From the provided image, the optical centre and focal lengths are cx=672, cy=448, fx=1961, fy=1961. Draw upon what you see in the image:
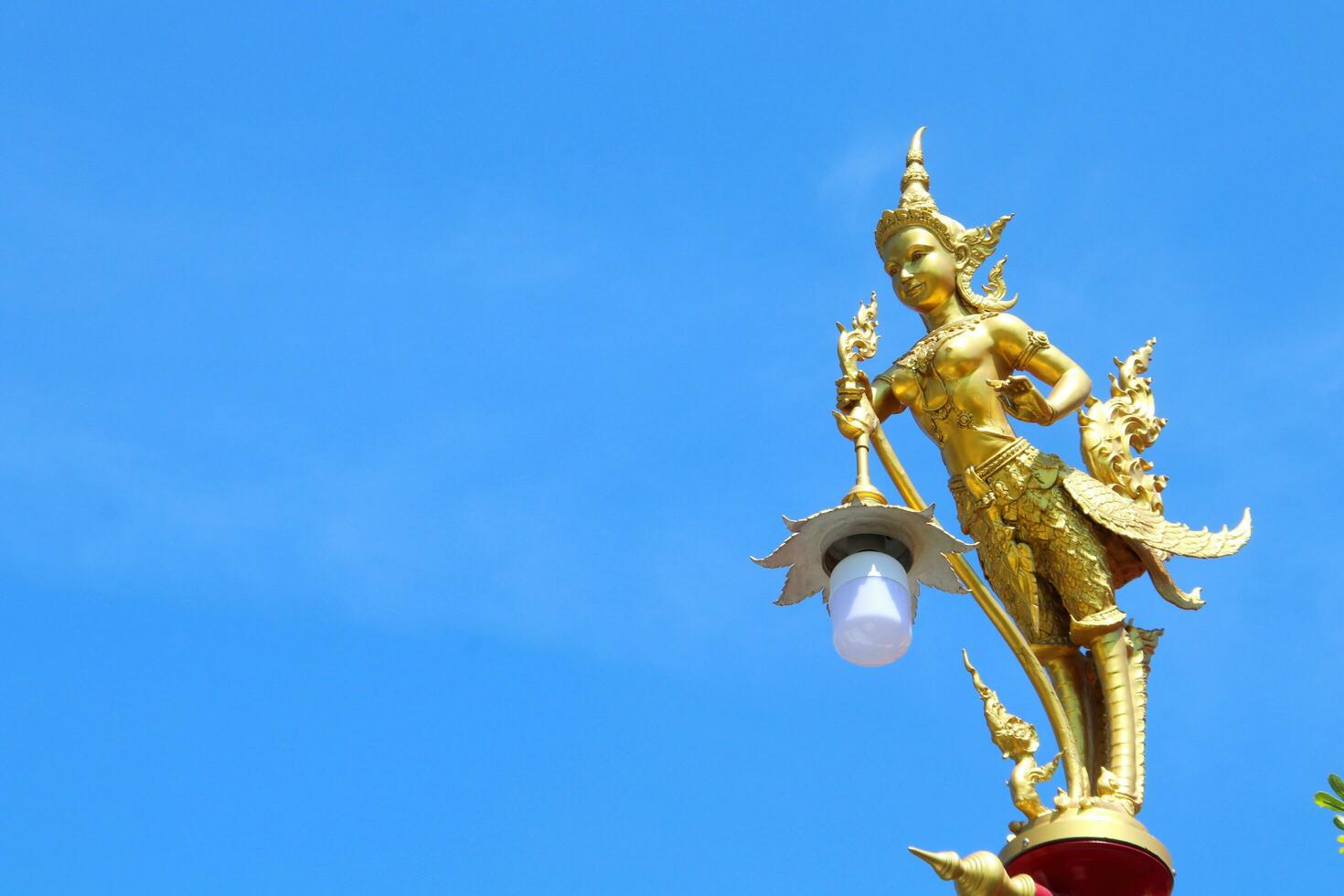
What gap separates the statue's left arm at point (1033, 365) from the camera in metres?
8.91

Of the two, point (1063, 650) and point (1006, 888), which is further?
point (1063, 650)

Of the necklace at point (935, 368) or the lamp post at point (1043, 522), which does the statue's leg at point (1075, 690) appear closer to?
the lamp post at point (1043, 522)

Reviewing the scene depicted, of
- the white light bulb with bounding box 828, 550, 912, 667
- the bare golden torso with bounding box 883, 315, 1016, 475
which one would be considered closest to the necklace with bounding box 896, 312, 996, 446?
the bare golden torso with bounding box 883, 315, 1016, 475

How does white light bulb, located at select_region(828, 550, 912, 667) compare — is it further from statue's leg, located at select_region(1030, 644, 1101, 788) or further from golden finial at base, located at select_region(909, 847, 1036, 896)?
statue's leg, located at select_region(1030, 644, 1101, 788)

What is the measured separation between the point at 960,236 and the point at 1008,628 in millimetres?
1957

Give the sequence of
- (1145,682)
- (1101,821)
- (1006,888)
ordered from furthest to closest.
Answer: (1145,682) < (1101,821) < (1006,888)

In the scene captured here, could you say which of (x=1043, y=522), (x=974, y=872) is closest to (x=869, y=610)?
(x=974, y=872)

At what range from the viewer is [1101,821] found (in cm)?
800

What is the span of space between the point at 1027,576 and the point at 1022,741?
3.37 ft

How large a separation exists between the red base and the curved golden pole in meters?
0.56

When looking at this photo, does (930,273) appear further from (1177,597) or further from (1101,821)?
(1101,821)

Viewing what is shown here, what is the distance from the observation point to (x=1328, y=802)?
25.3ft

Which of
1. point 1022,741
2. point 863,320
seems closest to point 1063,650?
point 1022,741

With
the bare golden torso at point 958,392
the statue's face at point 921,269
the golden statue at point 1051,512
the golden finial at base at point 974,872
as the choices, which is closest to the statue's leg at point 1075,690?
the golden statue at point 1051,512
